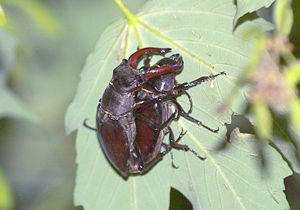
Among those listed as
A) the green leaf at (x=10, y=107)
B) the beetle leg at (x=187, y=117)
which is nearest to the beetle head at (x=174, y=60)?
the beetle leg at (x=187, y=117)

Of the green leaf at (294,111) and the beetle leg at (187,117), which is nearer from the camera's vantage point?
the green leaf at (294,111)

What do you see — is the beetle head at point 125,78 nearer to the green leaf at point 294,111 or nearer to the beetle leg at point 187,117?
the beetle leg at point 187,117

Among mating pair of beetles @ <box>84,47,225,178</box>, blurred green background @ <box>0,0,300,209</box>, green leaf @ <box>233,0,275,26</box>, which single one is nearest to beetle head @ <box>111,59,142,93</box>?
mating pair of beetles @ <box>84,47,225,178</box>

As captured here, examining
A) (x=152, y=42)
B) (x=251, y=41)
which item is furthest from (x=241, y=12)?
(x=152, y=42)

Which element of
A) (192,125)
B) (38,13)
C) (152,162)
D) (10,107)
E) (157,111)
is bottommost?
(152,162)

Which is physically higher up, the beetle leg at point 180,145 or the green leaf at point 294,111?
the beetle leg at point 180,145

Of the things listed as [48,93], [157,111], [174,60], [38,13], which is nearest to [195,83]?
[174,60]

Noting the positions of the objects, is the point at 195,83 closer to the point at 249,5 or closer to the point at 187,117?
the point at 187,117

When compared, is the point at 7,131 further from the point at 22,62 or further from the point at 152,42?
the point at 152,42
